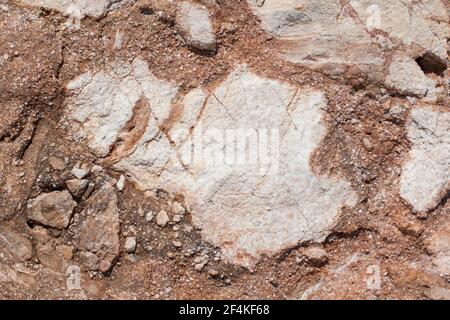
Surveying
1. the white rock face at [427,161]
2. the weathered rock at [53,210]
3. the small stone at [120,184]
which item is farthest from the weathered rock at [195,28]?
the white rock face at [427,161]

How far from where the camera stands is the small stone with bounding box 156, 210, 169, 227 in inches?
109

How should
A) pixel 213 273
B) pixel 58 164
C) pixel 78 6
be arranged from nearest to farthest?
pixel 213 273 < pixel 58 164 < pixel 78 6

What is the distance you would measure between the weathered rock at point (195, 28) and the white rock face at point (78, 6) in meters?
0.39

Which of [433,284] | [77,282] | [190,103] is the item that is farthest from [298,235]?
[77,282]

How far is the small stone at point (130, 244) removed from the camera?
9.07ft

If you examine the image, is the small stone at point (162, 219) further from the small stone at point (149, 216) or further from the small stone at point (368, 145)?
the small stone at point (368, 145)

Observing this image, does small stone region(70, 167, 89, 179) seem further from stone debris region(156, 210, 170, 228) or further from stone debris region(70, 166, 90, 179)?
stone debris region(156, 210, 170, 228)

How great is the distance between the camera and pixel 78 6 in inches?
117

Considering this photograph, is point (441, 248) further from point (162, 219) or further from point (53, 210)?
point (53, 210)

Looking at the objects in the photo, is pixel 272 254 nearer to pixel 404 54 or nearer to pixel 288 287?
pixel 288 287

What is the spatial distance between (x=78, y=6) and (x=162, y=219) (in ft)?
3.95

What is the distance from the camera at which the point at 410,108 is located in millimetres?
2955

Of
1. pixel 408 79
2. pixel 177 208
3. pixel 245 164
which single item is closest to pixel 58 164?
pixel 177 208

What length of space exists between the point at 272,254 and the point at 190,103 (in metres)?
0.87
